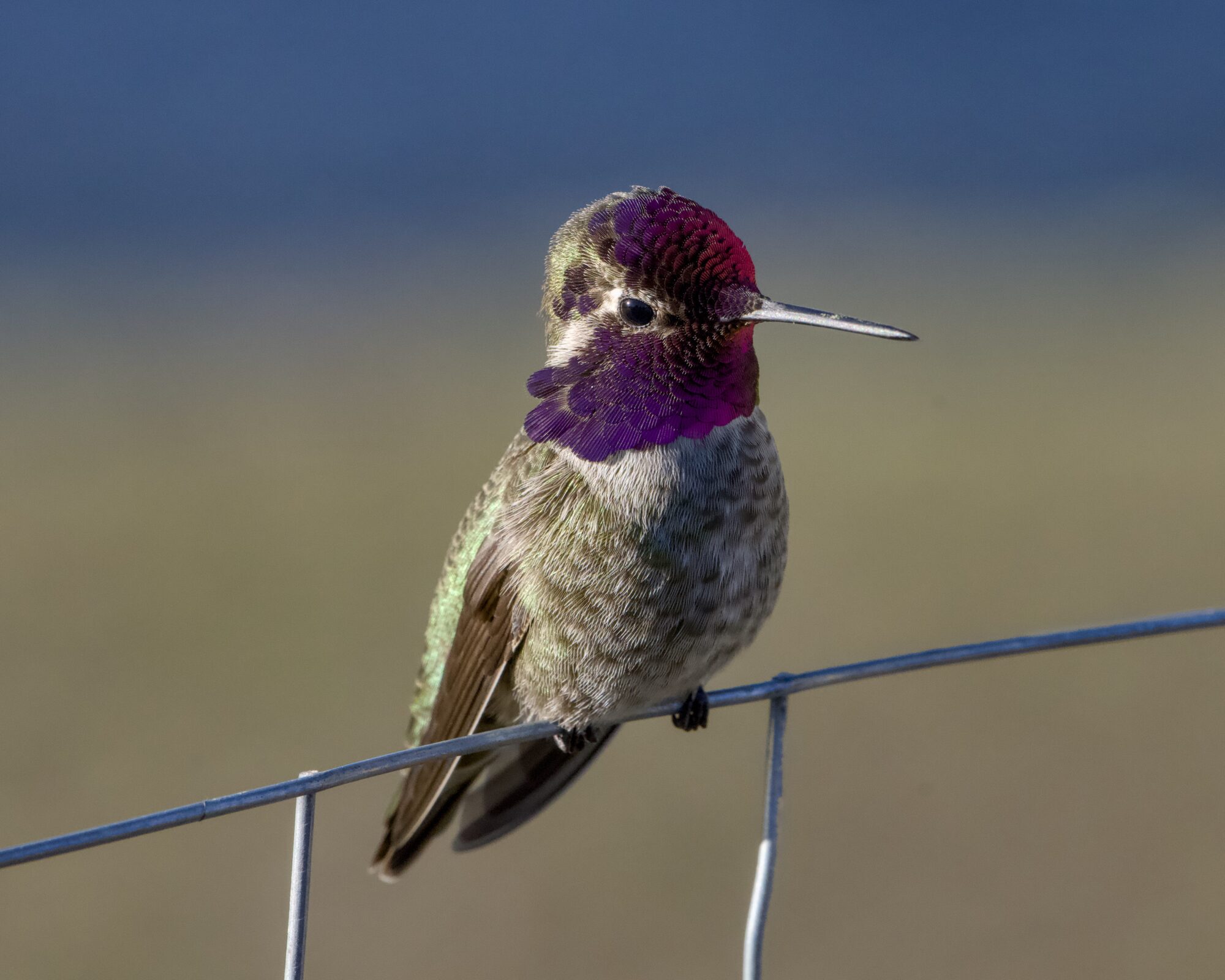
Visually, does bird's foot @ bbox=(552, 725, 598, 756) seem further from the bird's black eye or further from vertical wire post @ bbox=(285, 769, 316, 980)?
vertical wire post @ bbox=(285, 769, 316, 980)

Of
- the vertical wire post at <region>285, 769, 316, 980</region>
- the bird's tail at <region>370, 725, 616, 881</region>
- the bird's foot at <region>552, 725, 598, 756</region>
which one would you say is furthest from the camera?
the bird's tail at <region>370, 725, 616, 881</region>

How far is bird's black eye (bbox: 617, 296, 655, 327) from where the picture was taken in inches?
108

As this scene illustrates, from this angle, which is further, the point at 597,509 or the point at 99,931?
the point at 99,931

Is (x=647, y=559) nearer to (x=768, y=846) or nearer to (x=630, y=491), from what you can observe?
(x=630, y=491)

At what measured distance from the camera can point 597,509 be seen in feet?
9.37

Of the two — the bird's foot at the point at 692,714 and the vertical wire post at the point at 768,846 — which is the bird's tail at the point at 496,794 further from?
the vertical wire post at the point at 768,846

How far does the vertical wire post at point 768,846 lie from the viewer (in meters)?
2.23

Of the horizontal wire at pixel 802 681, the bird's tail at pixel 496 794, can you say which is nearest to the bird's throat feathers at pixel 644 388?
the horizontal wire at pixel 802 681

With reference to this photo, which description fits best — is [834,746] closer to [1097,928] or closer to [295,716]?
[1097,928]

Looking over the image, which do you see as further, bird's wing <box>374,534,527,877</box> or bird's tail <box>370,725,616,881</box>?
bird's tail <box>370,725,616,881</box>

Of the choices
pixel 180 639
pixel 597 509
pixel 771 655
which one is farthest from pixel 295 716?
pixel 597 509

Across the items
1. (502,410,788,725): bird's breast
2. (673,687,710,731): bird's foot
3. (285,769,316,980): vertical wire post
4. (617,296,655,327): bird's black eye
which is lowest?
(285,769,316,980): vertical wire post

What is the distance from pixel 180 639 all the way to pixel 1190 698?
508cm

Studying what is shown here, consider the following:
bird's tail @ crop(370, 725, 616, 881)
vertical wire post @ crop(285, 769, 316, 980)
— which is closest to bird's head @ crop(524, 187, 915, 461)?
bird's tail @ crop(370, 725, 616, 881)
